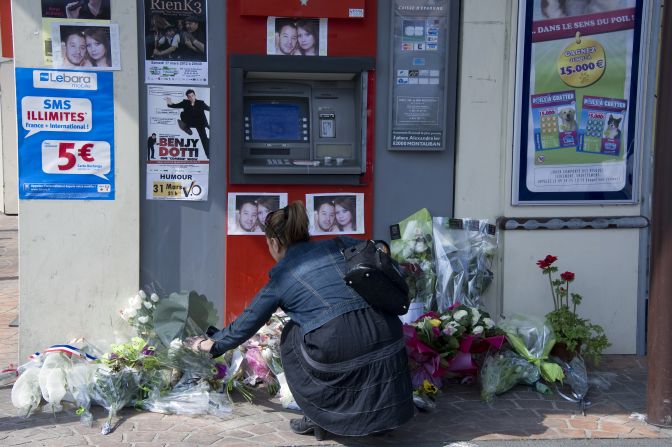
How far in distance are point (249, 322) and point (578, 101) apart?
3002 millimetres

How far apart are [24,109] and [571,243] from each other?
3844 mm

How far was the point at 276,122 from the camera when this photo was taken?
5113mm

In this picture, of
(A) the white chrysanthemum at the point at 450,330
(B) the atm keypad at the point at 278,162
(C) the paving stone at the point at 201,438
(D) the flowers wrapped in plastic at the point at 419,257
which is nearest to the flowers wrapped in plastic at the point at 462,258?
(D) the flowers wrapped in plastic at the point at 419,257

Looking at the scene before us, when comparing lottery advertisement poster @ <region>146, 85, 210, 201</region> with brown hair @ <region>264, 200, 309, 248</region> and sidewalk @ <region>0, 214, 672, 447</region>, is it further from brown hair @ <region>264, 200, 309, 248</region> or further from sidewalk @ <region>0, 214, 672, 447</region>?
sidewalk @ <region>0, 214, 672, 447</region>

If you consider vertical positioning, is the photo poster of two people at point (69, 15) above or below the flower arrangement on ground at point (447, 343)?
above

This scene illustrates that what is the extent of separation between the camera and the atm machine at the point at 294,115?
496 cm

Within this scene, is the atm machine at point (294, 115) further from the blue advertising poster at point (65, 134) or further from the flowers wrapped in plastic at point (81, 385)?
the flowers wrapped in plastic at point (81, 385)

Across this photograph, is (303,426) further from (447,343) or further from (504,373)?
(504,373)

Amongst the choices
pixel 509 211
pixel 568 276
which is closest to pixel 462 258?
pixel 509 211

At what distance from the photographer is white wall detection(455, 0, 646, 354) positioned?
5207mm

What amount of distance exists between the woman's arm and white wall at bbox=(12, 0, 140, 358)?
1.38 metres

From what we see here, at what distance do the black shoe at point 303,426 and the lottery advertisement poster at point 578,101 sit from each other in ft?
7.52

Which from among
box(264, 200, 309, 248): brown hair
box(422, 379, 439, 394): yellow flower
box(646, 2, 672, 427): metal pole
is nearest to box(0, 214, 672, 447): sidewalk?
box(422, 379, 439, 394): yellow flower

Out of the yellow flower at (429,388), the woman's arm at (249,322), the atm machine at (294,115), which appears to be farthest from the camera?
the atm machine at (294,115)
